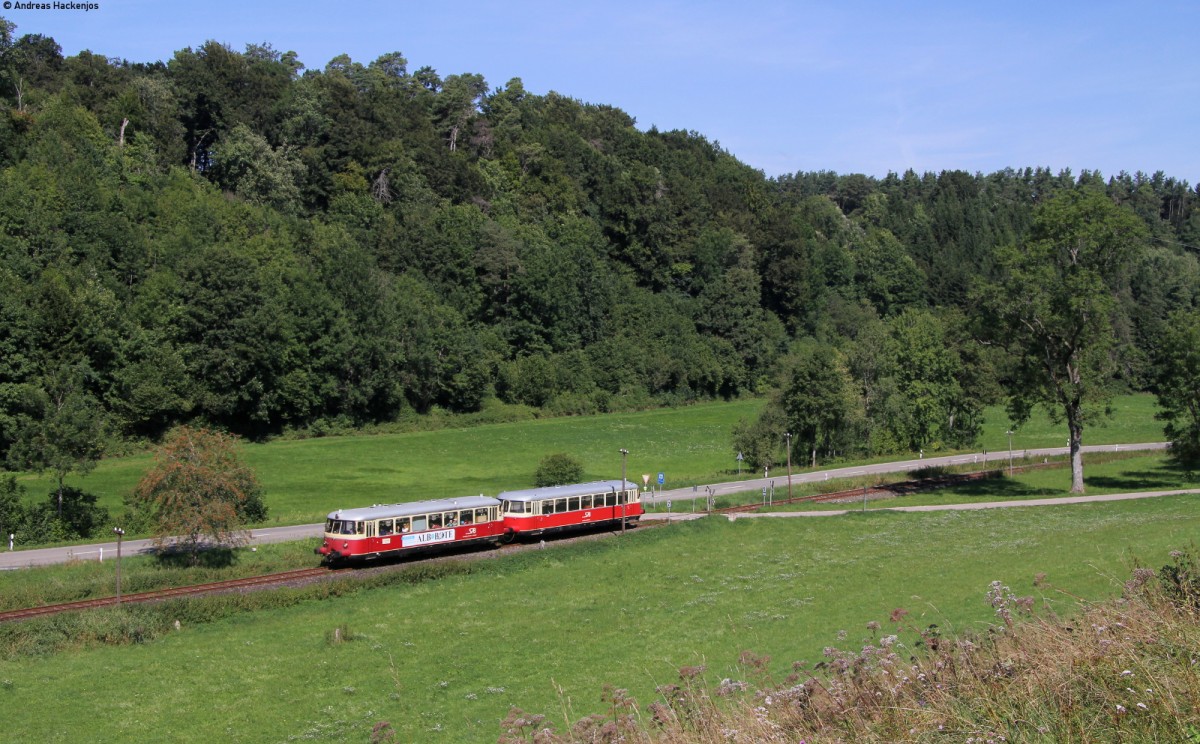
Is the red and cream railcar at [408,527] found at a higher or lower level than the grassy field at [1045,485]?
higher

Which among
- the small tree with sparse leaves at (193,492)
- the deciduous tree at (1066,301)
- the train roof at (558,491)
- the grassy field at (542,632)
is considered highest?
the deciduous tree at (1066,301)

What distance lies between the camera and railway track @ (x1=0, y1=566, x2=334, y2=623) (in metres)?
33.9

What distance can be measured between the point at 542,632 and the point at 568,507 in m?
18.0

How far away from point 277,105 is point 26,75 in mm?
26109

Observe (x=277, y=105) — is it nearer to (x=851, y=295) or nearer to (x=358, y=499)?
(x=358, y=499)

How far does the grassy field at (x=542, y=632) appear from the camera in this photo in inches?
891

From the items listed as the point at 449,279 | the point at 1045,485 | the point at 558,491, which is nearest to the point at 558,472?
the point at 558,491

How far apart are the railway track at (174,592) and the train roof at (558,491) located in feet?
32.1

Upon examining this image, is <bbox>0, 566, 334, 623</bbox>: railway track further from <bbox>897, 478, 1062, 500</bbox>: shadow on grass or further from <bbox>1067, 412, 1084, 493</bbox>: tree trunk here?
<bbox>1067, 412, 1084, 493</bbox>: tree trunk

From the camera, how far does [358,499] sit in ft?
194

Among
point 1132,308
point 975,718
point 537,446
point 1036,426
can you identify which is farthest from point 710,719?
point 1132,308

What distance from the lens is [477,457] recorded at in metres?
76.8

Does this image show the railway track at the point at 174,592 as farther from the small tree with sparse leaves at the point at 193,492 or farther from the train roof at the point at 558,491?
the train roof at the point at 558,491

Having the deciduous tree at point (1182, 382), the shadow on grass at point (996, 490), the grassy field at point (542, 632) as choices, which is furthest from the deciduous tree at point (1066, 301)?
the grassy field at point (542, 632)
